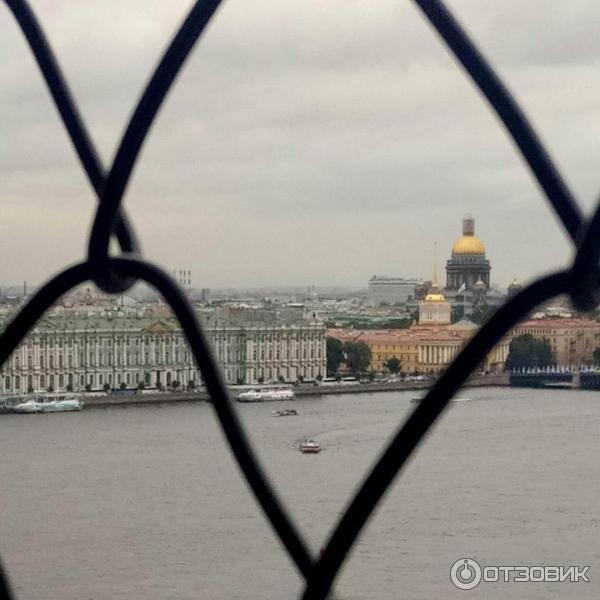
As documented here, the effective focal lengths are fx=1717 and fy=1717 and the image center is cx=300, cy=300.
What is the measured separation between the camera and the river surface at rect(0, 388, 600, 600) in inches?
200

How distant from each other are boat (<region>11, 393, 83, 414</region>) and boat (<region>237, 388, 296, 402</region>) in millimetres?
1307

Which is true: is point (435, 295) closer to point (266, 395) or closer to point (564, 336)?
point (564, 336)

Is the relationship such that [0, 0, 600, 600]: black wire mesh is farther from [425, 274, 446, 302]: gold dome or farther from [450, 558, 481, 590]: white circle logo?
[425, 274, 446, 302]: gold dome

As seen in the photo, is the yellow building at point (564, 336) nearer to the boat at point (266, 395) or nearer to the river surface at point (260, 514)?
the boat at point (266, 395)

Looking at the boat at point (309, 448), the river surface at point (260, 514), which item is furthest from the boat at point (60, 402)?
the boat at point (309, 448)

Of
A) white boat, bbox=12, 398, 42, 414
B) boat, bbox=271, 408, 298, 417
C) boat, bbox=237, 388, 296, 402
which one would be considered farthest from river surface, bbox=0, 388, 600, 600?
boat, bbox=237, 388, 296, 402

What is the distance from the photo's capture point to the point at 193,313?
10.1 inches

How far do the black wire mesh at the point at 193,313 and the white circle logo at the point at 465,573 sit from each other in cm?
461

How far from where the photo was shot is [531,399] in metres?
14.2

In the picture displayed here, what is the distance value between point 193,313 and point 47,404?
12.4m

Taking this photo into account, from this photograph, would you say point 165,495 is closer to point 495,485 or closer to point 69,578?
point 495,485

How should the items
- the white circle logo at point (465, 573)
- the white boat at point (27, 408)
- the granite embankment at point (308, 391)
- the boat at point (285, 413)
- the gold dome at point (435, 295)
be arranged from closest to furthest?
1. the white circle logo at point (465, 573)
2. the boat at point (285, 413)
3. the white boat at point (27, 408)
4. the granite embankment at point (308, 391)
5. the gold dome at point (435, 295)

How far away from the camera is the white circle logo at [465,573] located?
15.9 ft

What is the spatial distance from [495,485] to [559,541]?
1.79 metres
